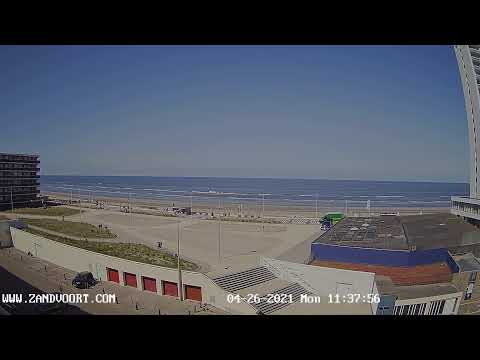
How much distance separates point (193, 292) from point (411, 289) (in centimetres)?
249

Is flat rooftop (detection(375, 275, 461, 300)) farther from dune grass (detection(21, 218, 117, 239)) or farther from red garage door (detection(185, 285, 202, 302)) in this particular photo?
dune grass (detection(21, 218, 117, 239))

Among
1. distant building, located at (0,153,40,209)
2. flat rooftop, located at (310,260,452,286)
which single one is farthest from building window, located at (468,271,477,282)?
distant building, located at (0,153,40,209)

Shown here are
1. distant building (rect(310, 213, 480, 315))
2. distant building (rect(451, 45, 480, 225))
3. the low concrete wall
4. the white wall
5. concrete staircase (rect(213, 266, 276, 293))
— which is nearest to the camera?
the white wall

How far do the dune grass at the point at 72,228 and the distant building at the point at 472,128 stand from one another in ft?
24.8

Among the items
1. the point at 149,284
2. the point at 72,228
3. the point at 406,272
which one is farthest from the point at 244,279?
the point at 72,228

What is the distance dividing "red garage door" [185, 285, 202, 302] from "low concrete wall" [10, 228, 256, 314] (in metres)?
0.05

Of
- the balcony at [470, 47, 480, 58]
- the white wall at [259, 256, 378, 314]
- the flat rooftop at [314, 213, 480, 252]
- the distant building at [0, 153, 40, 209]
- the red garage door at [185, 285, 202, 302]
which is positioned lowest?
the red garage door at [185, 285, 202, 302]

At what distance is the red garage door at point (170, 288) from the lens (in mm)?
3330

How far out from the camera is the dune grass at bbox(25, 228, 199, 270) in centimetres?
367

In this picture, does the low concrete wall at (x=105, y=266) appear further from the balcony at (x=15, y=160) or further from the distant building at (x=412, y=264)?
the distant building at (x=412, y=264)

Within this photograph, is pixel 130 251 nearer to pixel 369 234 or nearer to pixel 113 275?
pixel 113 275

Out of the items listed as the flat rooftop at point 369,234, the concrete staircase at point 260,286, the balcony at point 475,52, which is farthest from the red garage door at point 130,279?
the balcony at point 475,52

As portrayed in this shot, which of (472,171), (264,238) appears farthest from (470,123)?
(264,238)
